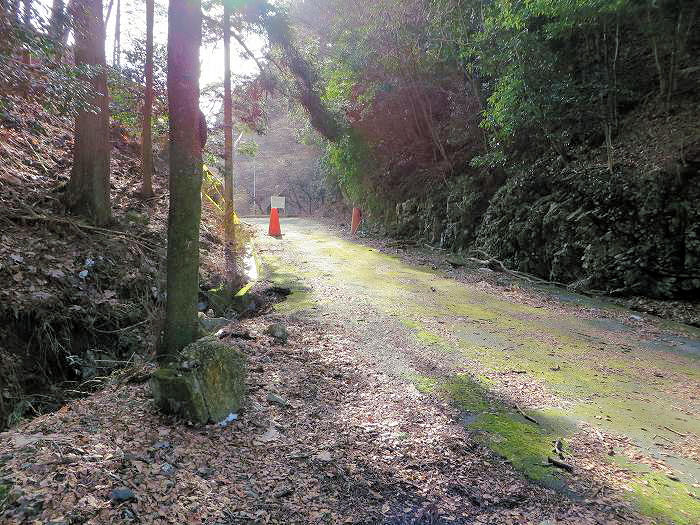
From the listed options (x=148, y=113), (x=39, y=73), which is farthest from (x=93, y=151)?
(x=39, y=73)

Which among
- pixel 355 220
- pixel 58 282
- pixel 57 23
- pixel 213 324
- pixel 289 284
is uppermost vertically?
pixel 57 23

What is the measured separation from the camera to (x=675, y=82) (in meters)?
7.84

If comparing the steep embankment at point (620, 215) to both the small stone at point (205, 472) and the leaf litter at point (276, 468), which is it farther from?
the small stone at point (205, 472)

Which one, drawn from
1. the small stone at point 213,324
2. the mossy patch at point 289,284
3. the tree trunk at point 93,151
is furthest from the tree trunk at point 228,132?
the small stone at point 213,324

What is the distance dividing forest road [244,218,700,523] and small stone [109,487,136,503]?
2119mm

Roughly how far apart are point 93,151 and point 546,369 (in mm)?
7436

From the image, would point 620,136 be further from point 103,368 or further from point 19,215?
point 19,215

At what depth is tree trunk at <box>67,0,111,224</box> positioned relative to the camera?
7062 mm

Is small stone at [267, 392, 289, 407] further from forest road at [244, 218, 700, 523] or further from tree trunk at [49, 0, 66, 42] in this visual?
tree trunk at [49, 0, 66, 42]

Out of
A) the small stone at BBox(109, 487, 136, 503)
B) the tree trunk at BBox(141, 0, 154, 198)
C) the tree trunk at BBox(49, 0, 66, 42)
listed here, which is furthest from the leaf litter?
the tree trunk at BBox(141, 0, 154, 198)

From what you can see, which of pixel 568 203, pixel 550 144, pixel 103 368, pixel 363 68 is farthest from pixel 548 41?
pixel 103 368

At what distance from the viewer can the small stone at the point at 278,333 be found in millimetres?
4953

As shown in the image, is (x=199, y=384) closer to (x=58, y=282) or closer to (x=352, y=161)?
(x=58, y=282)

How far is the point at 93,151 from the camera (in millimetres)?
7301
